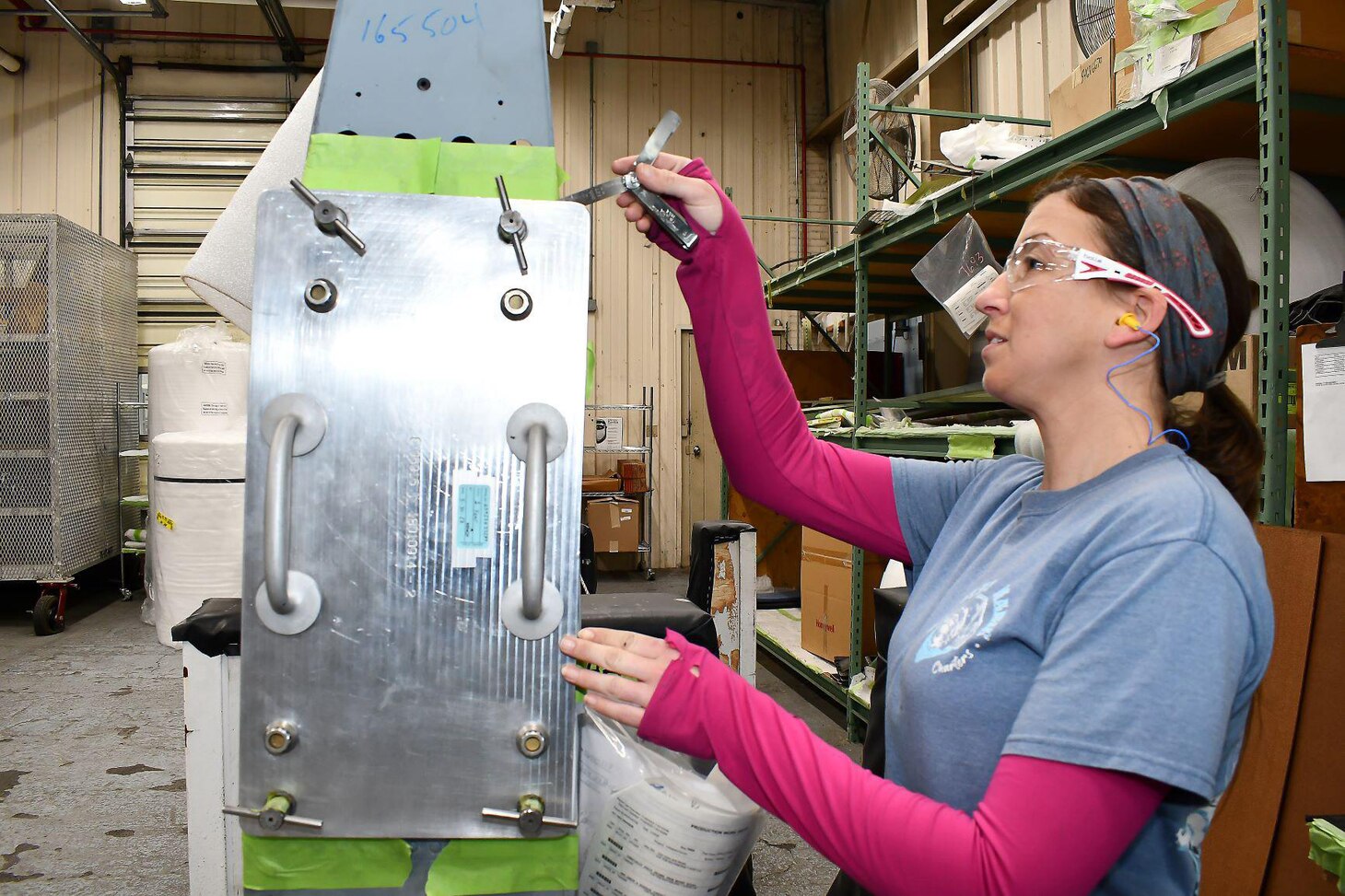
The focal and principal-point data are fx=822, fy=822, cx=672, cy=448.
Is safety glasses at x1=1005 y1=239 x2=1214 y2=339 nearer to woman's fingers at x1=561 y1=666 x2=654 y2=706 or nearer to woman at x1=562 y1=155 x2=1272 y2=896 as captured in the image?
woman at x1=562 y1=155 x2=1272 y2=896

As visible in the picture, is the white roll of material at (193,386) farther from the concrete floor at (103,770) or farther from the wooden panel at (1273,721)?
the wooden panel at (1273,721)

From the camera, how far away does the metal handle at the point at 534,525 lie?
688 millimetres

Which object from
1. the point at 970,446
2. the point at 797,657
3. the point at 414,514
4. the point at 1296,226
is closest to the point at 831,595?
the point at 797,657

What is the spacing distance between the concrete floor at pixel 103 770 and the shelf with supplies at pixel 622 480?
1983 millimetres

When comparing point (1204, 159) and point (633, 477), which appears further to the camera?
point (633, 477)

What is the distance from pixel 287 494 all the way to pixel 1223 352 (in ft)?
3.01

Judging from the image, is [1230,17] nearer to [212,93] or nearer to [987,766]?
[987,766]

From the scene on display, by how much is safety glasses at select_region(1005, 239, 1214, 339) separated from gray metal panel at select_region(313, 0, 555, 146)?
516mm

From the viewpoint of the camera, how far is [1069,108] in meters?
1.96

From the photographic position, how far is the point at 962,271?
234cm

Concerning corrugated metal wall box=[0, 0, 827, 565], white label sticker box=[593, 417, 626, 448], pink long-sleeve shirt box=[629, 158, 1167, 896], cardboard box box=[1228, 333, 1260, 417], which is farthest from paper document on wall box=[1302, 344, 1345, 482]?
corrugated metal wall box=[0, 0, 827, 565]

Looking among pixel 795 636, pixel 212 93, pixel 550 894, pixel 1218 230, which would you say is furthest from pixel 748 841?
pixel 212 93

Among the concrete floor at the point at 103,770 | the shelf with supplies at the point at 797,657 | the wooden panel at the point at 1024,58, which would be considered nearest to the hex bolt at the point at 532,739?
the concrete floor at the point at 103,770

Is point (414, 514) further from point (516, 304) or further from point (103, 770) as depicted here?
point (103, 770)
